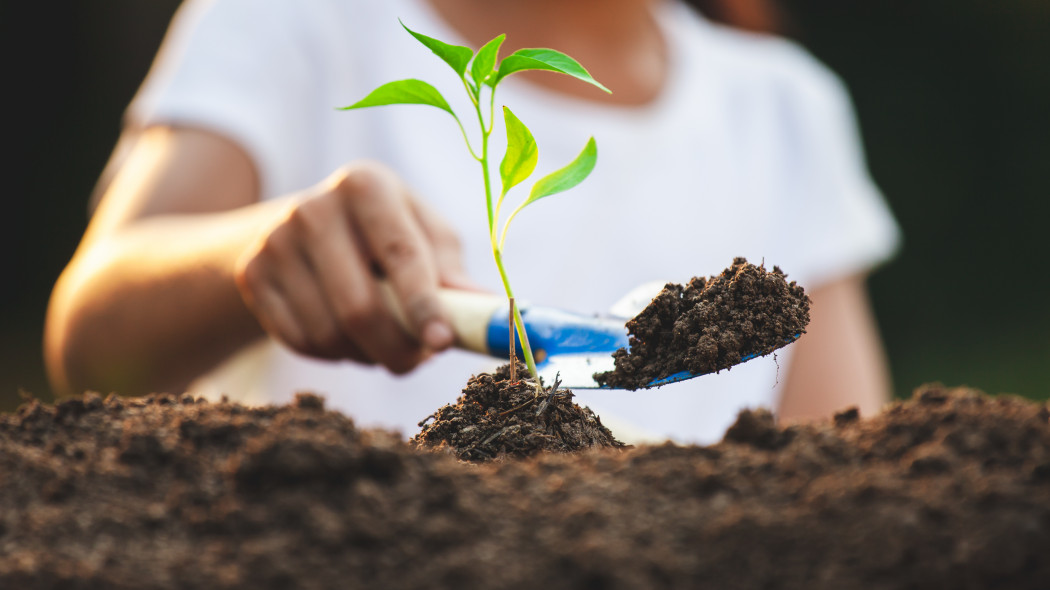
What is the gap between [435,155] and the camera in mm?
2525

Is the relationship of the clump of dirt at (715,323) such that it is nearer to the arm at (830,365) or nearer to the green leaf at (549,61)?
the green leaf at (549,61)

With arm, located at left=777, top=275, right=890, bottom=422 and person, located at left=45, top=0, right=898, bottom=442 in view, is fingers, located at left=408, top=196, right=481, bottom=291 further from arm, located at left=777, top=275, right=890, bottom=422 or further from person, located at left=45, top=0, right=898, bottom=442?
arm, located at left=777, top=275, right=890, bottom=422

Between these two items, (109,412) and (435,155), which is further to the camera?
(435,155)

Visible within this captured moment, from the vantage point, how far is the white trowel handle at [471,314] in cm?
129

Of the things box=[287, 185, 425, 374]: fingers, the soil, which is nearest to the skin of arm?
box=[287, 185, 425, 374]: fingers

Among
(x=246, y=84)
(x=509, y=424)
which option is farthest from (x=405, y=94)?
(x=246, y=84)

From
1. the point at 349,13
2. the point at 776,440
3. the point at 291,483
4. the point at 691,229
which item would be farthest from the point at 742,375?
the point at 291,483

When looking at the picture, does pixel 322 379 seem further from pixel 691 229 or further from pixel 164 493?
pixel 164 493

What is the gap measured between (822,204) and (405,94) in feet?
8.82

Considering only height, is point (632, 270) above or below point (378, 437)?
above

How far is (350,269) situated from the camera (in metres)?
1.48

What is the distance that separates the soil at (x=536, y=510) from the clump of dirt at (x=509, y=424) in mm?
193

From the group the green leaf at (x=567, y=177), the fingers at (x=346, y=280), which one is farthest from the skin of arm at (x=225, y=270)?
the green leaf at (x=567, y=177)

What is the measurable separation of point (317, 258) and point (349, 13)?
4.34 ft
